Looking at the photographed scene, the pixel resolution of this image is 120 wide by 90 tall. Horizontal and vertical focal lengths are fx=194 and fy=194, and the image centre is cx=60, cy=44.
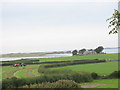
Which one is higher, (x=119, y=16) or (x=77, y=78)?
(x=119, y=16)

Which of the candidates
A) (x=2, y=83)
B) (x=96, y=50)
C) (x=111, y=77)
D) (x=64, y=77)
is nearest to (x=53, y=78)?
(x=64, y=77)

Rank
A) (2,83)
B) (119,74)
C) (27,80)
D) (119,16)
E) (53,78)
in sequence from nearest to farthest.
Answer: (119,16), (2,83), (27,80), (53,78), (119,74)

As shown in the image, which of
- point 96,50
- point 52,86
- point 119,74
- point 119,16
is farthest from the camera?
point 96,50

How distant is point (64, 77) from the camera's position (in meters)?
23.6

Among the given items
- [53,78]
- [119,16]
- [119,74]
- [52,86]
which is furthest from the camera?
[119,74]

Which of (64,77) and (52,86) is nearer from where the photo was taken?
(52,86)

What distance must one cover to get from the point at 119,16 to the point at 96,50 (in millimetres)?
82934

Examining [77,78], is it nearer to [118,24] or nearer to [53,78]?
[53,78]

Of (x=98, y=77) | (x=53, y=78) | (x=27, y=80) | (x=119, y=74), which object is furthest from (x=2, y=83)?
(x=119, y=74)

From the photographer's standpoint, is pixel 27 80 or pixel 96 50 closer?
Answer: pixel 27 80

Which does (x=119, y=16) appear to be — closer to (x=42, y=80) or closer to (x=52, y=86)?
(x=52, y=86)

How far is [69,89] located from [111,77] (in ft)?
38.4

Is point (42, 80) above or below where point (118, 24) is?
below

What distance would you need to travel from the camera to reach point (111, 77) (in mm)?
26984
